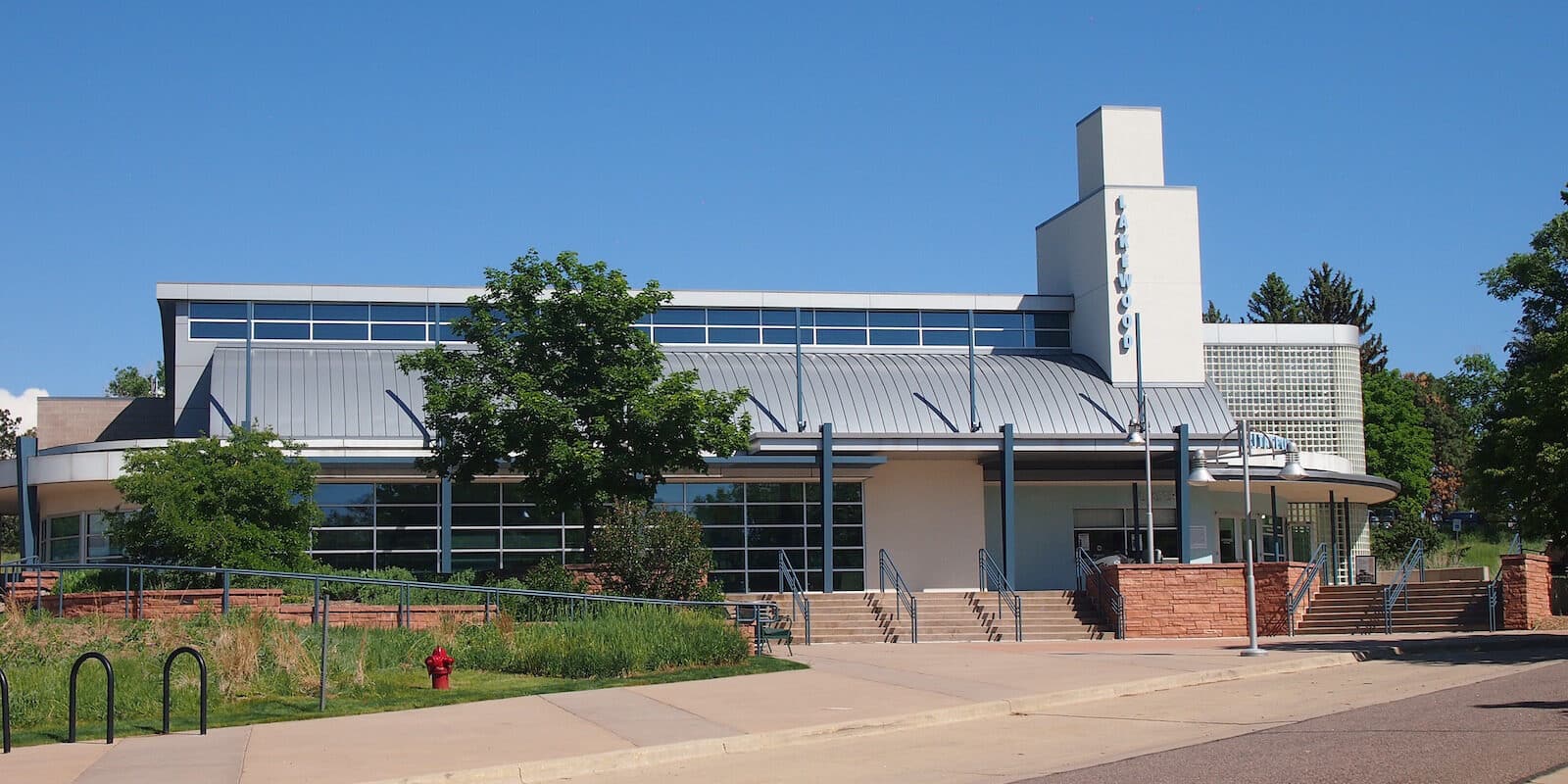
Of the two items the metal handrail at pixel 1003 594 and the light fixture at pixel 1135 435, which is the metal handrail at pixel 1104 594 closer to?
the metal handrail at pixel 1003 594

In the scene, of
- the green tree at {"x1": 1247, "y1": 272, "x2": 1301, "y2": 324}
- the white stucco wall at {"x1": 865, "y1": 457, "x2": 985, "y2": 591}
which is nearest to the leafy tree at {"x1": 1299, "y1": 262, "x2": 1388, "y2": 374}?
the green tree at {"x1": 1247, "y1": 272, "x2": 1301, "y2": 324}

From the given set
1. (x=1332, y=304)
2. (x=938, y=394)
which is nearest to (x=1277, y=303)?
(x=1332, y=304)

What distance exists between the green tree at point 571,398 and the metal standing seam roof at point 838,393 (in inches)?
342

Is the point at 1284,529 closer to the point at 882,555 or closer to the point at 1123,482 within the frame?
the point at 1123,482

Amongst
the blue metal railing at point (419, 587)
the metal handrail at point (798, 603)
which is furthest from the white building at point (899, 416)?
the blue metal railing at point (419, 587)

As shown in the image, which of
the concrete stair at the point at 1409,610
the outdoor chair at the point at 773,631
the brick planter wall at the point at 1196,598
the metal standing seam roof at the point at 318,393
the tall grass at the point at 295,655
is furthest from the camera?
the metal standing seam roof at the point at 318,393

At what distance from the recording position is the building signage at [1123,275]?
43.8 m

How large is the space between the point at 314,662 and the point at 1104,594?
20.2 metres

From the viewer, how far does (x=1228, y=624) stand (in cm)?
3309

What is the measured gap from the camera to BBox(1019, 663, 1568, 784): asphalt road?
11.4 meters

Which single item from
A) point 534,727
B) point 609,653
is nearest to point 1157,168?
point 609,653

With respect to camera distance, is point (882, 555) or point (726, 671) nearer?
point (726, 671)

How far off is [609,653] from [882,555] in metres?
19.2

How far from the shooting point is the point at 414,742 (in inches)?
553
